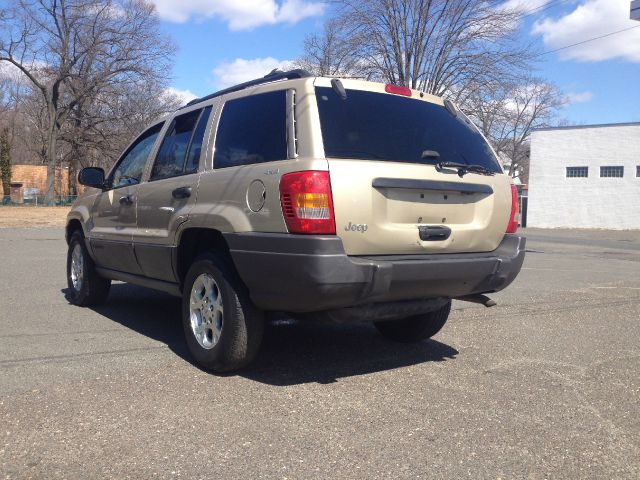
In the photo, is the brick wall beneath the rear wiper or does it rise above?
above

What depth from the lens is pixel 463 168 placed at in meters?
4.62

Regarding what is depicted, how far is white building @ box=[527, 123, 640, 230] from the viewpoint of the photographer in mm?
34812

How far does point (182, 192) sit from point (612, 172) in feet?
116

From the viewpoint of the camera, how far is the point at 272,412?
3889 mm

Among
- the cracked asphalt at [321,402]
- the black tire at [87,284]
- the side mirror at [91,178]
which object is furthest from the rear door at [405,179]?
the black tire at [87,284]

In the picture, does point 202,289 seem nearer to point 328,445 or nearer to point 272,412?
point 272,412

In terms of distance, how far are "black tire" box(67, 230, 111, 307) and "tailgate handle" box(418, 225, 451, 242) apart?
3.99 metres

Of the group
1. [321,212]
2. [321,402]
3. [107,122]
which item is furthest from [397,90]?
[107,122]

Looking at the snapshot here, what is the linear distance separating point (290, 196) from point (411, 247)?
0.92 meters

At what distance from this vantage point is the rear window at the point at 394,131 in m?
4.21

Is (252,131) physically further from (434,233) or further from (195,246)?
(434,233)

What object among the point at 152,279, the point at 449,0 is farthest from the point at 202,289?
the point at 449,0

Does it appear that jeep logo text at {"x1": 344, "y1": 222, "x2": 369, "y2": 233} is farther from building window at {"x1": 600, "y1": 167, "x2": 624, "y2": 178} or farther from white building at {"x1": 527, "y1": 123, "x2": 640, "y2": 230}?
building window at {"x1": 600, "y1": 167, "x2": 624, "y2": 178}

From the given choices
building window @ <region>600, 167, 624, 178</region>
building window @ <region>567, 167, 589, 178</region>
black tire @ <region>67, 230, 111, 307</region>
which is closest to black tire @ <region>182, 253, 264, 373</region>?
black tire @ <region>67, 230, 111, 307</region>
